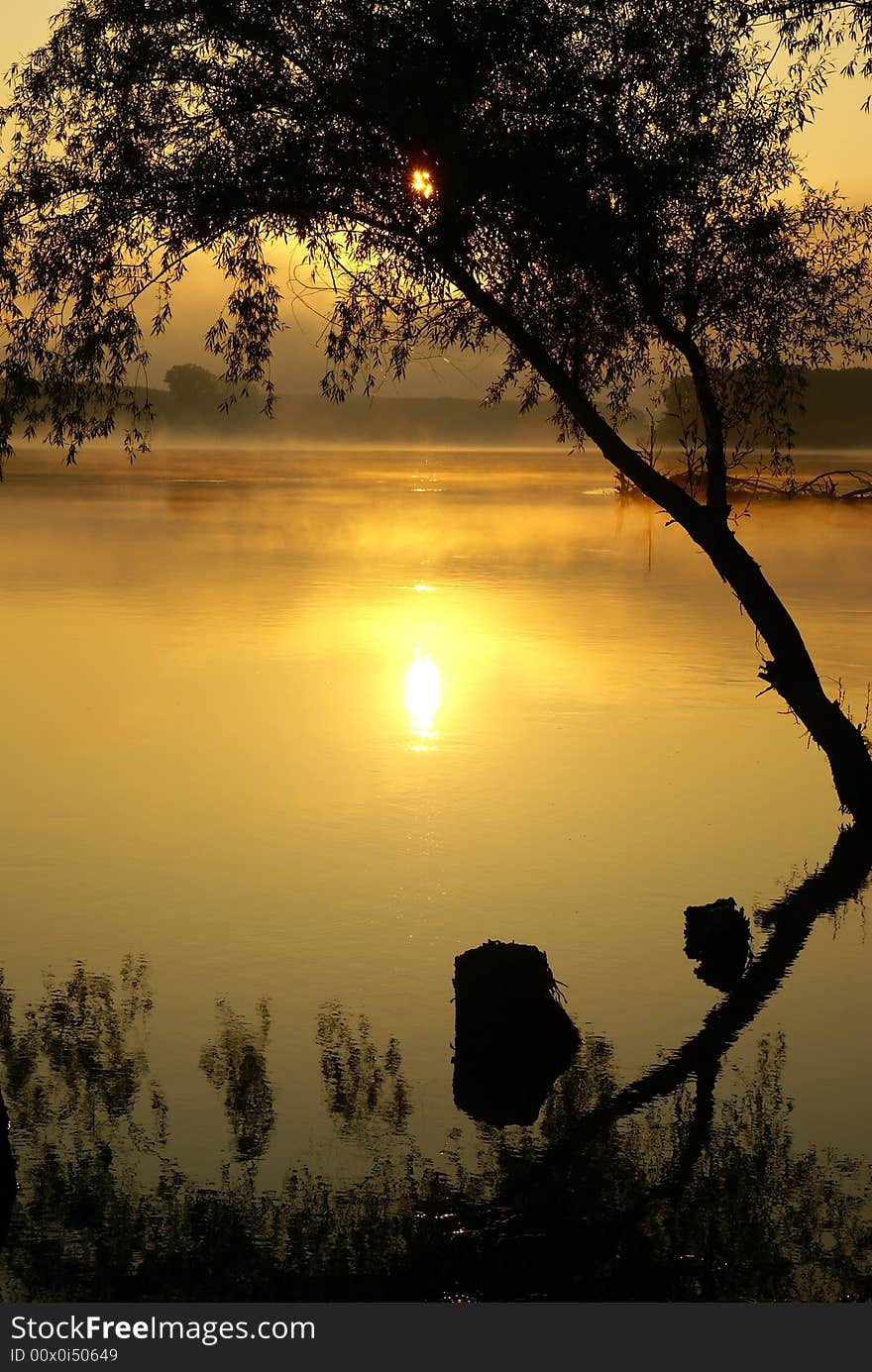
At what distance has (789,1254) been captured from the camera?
1085 cm

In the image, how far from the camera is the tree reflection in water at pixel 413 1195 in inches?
414

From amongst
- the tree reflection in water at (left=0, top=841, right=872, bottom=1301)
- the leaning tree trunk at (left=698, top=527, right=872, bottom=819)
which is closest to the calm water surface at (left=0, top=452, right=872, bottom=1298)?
the tree reflection in water at (left=0, top=841, right=872, bottom=1301)

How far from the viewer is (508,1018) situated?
45.9 ft

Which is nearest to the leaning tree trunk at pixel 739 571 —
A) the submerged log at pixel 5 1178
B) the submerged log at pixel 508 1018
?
the submerged log at pixel 508 1018

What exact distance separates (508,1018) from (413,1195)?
102 inches

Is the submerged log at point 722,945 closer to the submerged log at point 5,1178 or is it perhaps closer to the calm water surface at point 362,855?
the calm water surface at point 362,855

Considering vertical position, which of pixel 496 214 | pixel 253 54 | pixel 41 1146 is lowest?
pixel 41 1146

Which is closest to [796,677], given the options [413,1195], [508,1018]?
[508,1018]

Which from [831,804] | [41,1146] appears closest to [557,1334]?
[41,1146]

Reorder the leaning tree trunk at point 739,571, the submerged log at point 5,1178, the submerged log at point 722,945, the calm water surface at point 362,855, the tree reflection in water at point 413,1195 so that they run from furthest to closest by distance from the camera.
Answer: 1. the leaning tree trunk at point 739,571
2. the submerged log at point 722,945
3. the calm water surface at point 362,855
4. the submerged log at point 5,1178
5. the tree reflection in water at point 413,1195

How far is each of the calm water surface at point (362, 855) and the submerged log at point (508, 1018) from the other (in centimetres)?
36

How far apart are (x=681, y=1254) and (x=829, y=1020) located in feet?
16.2

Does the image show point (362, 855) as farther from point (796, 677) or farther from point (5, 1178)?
point (5, 1178)

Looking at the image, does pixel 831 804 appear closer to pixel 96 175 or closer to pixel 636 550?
pixel 96 175
